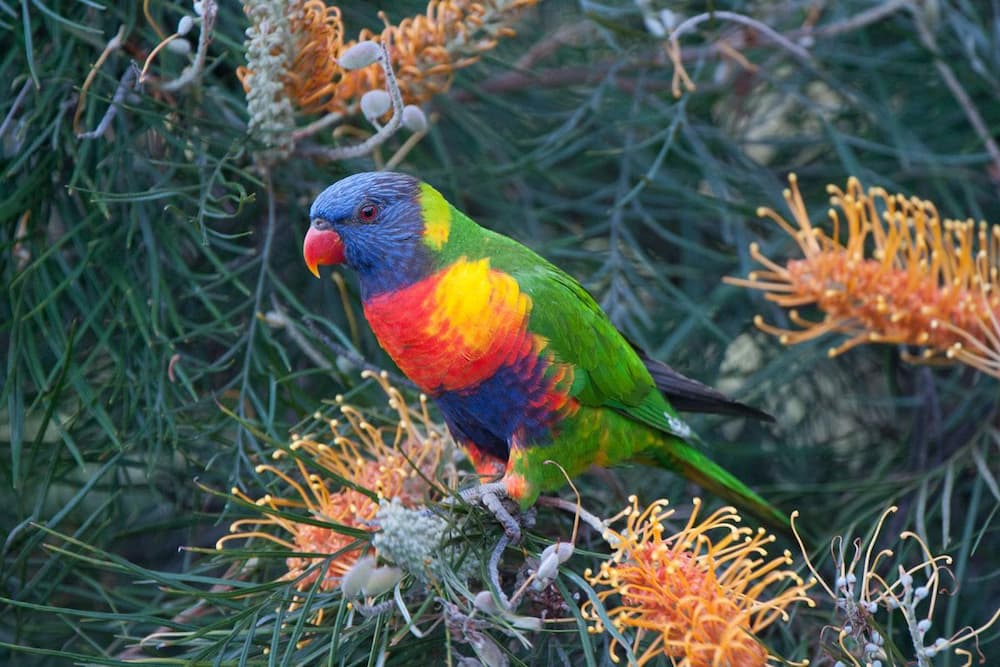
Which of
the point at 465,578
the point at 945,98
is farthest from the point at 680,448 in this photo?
the point at 945,98

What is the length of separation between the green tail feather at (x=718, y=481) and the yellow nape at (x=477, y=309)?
0.51 meters

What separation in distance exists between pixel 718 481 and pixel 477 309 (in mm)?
667

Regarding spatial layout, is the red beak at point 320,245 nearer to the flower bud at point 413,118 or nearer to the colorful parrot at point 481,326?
the colorful parrot at point 481,326

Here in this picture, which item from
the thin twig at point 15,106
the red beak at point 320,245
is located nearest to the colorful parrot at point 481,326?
the red beak at point 320,245

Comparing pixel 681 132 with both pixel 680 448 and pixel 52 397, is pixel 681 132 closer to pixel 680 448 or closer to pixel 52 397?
pixel 680 448

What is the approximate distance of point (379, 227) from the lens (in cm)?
179

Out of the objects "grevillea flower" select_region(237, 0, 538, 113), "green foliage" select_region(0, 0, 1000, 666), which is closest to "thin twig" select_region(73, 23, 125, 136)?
"green foliage" select_region(0, 0, 1000, 666)

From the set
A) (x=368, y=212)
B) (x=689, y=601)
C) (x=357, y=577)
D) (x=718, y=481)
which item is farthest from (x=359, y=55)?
(x=718, y=481)

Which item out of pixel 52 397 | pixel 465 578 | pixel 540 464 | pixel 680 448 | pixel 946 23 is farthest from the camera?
pixel 946 23

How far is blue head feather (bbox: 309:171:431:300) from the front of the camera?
177 centimetres

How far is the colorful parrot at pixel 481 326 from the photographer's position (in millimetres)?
1723

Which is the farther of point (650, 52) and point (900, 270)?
point (650, 52)

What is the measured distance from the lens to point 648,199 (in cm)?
240

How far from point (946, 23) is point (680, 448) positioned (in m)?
1.23
